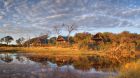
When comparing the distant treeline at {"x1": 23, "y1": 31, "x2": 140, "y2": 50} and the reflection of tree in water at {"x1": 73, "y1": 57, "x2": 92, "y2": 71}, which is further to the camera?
the distant treeline at {"x1": 23, "y1": 31, "x2": 140, "y2": 50}

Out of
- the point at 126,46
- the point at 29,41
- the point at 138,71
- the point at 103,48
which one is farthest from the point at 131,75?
the point at 29,41

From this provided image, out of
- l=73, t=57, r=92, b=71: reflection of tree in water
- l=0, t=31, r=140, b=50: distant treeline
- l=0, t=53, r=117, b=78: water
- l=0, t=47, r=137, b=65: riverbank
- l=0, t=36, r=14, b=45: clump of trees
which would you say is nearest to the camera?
l=0, t=53, r=117, b=78: water

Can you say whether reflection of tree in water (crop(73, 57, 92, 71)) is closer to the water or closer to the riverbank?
the water

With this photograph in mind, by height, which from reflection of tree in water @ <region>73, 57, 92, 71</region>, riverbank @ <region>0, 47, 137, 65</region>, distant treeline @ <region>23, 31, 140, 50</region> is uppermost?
distant treeline @ <region>23, 31, 140, 50</region>

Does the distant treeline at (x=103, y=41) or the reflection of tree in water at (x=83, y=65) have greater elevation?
the distant treeline at (x=103, y=41)

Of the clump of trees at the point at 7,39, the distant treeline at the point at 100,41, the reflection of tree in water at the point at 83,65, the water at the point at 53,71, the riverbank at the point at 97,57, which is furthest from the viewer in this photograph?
the clump of trees at the point at 7,39

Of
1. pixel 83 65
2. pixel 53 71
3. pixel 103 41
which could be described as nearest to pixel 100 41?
pixel 103 41

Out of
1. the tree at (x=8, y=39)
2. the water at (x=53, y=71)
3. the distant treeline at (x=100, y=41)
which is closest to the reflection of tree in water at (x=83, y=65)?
the water at (x=53, y=71)

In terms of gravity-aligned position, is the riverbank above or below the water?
above

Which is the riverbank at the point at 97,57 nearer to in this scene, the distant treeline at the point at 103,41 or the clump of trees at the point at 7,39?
the distant treeline at the point at 103,41

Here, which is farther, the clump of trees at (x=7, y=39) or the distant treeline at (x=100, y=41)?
the clump of trees at (x=7, y=39)

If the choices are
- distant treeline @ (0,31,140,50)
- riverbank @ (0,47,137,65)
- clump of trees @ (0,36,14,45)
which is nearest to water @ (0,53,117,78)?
riverbank @ (0,47,137,65)

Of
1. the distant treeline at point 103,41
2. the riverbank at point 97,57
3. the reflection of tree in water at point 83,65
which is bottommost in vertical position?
the reflection of tree in water at point 83,65

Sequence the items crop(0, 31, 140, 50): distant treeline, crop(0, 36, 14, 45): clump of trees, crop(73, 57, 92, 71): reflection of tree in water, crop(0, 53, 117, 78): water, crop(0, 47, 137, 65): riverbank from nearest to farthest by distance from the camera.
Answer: crop(0, 53, 117, 78): water → crop(73, 57, 92, 71): reflection of tree in water → crop(0, 47, 137, 65): riverbank → crop(0, 31, 140, 50): distant treeline → crop(0, 36, 14, 45): clump of trees
